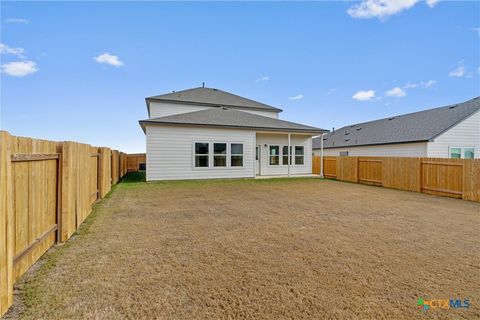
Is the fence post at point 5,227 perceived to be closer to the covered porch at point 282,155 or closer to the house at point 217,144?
the house at point 217,144

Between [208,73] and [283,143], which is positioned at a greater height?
[208,73]

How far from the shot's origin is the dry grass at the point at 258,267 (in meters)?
2.29

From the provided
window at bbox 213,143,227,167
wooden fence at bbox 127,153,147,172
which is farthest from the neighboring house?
wooden fence at bbox 127,153,147,172

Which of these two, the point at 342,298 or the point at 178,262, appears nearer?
the point at 342,298

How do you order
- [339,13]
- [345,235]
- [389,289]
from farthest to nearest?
[339,13] → [345,235] → [389,289]

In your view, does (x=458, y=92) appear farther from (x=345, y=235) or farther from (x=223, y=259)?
(x=223, y=259)

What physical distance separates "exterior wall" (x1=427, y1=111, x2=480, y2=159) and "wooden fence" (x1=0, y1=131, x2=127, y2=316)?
19523mm

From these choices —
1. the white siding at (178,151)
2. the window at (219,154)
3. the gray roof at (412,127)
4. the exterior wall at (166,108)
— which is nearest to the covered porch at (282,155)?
the white siding at (178,151)

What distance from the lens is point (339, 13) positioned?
44.1 feet

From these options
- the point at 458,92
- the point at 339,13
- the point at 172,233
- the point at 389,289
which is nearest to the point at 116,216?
the point at 172,233

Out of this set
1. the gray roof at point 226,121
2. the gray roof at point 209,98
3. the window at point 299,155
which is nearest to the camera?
the gray roof at point 226,121

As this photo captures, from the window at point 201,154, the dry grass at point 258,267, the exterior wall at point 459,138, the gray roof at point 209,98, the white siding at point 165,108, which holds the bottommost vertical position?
the dry grass at point 258,267

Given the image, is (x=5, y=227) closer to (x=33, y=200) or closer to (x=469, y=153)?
(x=33, y=200)

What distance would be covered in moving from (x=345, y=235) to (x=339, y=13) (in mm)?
14177
